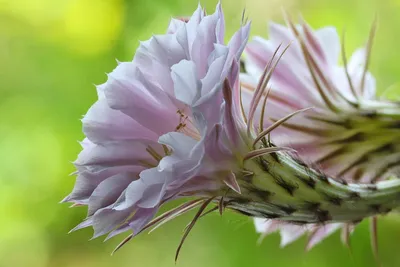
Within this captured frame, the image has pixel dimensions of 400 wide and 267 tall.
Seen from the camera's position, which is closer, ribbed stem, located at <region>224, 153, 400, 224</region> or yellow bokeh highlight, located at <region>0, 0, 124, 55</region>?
ribbed stem, located at <region>224, 153, 400, 224</region>

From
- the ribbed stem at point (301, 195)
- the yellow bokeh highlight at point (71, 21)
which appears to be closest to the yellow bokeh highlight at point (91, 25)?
the yellow bokeh highlight at point (71, 21)

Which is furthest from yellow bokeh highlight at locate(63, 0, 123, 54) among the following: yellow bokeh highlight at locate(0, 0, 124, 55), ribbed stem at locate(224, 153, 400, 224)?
ribbed stem at locate(224, 153, 400, 224)

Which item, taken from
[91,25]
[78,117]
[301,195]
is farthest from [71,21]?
[301,195]

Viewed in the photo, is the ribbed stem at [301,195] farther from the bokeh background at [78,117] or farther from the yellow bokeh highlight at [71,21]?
the yellow bokeh highlight at [71,21]

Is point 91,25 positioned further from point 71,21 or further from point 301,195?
point 301,195

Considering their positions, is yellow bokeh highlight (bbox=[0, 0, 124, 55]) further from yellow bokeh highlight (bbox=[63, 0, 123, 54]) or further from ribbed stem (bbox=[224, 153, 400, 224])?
ribbed stem (bbox=[224, 153, 400, 224])
